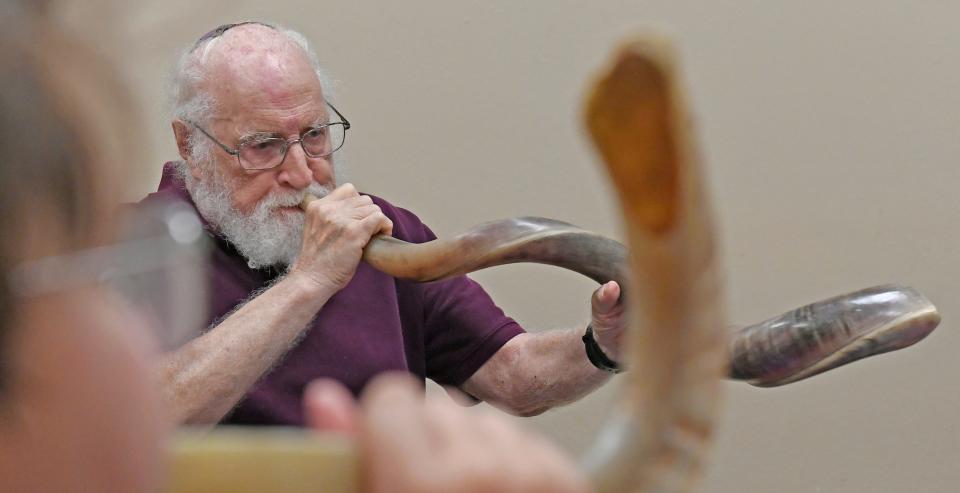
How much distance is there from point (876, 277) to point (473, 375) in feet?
3.28

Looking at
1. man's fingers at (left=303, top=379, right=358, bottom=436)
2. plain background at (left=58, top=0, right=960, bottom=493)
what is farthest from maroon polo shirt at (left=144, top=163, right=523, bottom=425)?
man's fingers at (left=303, top=379, right=358, bottom=436)

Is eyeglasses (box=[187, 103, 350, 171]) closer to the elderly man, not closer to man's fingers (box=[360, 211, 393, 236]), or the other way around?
the elderly man

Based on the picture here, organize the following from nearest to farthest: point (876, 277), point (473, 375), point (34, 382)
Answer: point (34, 382), point (473, 375), point (876, 277)

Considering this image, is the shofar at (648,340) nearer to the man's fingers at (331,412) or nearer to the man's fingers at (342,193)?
the man's fingers at (331,412)

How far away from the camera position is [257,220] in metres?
1.83

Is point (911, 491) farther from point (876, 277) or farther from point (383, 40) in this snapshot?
point (383, 40)

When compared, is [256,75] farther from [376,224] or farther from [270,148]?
[376,224]

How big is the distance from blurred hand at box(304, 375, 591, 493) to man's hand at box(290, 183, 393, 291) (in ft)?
4.54

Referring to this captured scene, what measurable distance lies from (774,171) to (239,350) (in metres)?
1.34

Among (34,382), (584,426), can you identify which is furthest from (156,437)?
(584,426)

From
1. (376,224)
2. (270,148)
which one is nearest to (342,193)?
(376,224)

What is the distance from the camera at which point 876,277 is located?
2477mm

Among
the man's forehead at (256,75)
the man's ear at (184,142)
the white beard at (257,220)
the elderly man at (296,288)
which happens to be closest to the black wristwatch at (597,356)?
the elderly man at (296,288)

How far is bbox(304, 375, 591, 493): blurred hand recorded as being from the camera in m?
0.29
